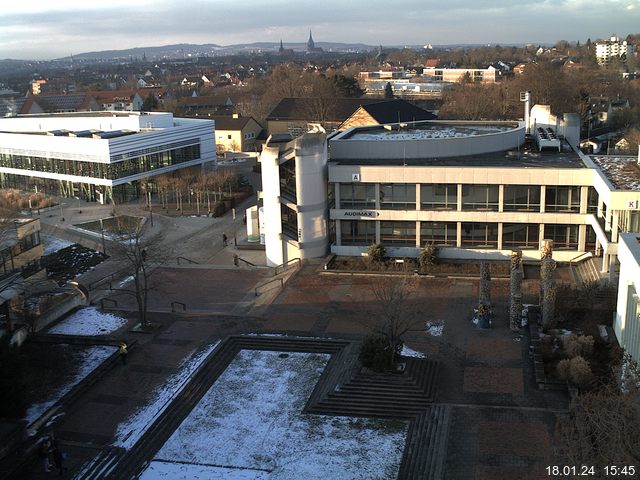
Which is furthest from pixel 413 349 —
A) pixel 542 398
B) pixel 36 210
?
pixel 36 210

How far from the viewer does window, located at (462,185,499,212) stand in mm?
37353

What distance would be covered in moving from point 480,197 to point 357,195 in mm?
6806

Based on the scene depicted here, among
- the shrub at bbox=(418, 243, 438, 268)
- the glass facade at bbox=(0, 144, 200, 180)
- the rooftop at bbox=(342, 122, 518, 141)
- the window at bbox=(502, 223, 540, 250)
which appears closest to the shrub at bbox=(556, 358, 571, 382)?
the shrub at bbox=(418, 243, 438, 268)

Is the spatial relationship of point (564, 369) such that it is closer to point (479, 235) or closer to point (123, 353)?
point (479, 235)

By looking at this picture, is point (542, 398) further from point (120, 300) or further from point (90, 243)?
point (90, 243)

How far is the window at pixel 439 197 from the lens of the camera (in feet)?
124

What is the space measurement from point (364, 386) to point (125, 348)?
32.8 feet

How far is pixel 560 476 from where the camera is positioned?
1792 centimetres

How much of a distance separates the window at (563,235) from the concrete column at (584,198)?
1042 mm

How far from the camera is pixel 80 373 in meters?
26.1

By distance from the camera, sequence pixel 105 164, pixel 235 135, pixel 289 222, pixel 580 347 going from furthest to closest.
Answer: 1. pixel 235 135
2. pixel 105 164
3. pixel 289 222
4. pixel 580 347

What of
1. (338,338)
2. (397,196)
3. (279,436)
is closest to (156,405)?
(279,436)

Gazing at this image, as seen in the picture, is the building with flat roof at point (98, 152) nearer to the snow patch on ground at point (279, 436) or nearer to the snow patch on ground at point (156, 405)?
the snow patch on ground at point (156, 405)

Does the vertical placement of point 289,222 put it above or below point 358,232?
above
